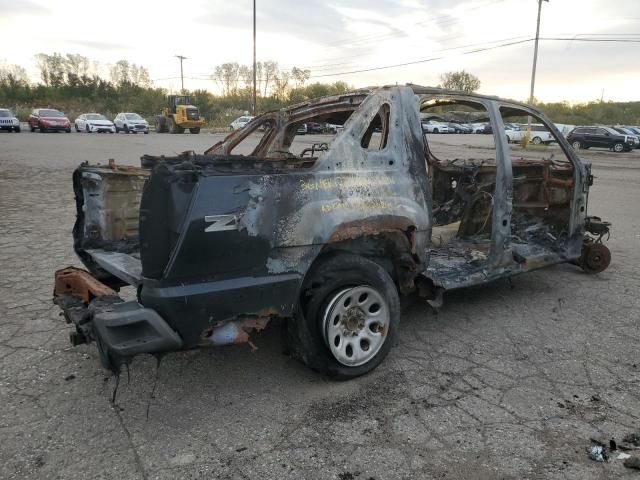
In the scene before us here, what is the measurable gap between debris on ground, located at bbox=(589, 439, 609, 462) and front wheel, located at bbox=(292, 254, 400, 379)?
1.30 metres

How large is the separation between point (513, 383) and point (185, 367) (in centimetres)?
221

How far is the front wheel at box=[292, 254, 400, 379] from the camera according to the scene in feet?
10.2

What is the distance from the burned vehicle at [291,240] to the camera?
2621mm

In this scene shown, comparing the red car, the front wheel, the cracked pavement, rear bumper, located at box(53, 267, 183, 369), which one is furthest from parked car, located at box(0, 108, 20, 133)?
the front wheel

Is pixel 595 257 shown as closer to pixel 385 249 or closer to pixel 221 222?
pixel 385 249

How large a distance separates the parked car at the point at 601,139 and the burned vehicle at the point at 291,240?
27.6m

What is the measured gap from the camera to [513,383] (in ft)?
10.9

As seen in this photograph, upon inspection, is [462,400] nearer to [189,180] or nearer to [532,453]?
[532,453]

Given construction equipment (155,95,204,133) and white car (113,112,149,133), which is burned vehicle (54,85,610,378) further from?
construction equipment (155,95,204,133)

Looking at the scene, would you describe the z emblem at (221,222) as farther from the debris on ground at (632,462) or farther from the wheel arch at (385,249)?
the debris on ground at (632,462)

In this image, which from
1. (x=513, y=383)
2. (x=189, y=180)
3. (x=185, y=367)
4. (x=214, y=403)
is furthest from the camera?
(x=185, y=367)

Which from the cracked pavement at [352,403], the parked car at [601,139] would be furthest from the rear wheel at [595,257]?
the parked car at [601,139]

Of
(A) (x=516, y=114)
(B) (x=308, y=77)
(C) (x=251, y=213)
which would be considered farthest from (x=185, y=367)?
(B) (x=308, y=77)

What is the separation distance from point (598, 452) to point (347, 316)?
1532 mm
